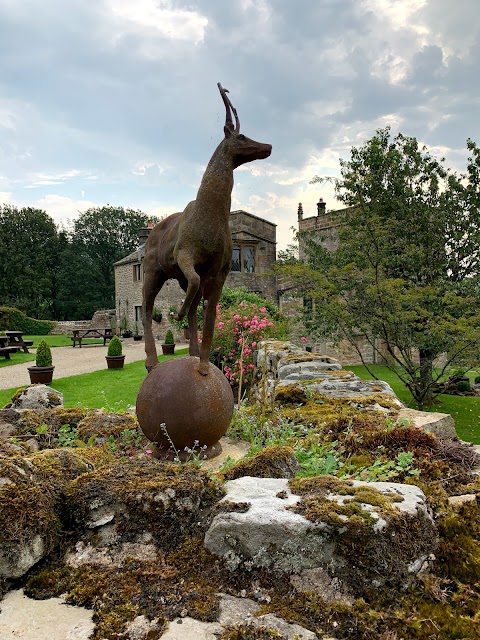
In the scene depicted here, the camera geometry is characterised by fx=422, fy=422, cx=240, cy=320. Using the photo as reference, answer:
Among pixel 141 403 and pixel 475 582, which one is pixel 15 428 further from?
pixel 475 582

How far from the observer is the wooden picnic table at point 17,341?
19266 mm

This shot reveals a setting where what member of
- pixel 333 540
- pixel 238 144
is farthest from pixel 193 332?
pixel 333 540

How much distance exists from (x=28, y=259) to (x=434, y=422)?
145ft

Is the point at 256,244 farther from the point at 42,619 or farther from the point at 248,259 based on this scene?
the point at 42,619

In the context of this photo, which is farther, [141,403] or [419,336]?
[419,336]

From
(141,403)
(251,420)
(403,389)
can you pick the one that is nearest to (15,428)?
(141,403)

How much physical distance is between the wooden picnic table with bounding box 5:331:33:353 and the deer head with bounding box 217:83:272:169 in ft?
59.8

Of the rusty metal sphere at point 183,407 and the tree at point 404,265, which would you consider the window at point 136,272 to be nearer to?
the tree at point 404,265

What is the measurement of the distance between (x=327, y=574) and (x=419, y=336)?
7.82 metres

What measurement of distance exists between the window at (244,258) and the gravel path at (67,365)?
8574 mm

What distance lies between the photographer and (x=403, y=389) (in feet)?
47.5

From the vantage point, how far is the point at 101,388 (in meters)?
11.3

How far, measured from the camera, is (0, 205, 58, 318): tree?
1576 inches

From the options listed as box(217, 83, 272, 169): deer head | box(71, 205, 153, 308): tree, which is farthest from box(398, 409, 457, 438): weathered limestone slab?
box(71, 205, 153, 308): tree
